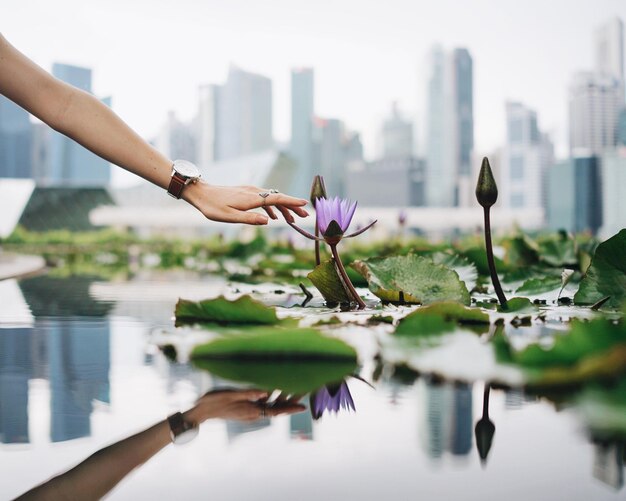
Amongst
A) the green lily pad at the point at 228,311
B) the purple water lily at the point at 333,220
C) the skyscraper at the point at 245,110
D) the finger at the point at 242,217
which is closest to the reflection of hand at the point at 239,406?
the green lily pad at the point at 228,311

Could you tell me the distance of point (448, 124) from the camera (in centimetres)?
6228

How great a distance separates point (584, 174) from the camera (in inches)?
1793

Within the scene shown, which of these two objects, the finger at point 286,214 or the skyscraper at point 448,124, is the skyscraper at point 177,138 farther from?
the finger at point 286,214

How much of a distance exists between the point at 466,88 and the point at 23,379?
6475cm

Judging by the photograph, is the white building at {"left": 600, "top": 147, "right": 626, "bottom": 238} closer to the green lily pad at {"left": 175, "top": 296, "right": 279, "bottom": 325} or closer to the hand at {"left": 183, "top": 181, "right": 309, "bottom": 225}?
the hand at {"left": 183, "top": 181, "right": 309, "bottom": 225}

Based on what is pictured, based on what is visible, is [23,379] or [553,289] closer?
[23,379]

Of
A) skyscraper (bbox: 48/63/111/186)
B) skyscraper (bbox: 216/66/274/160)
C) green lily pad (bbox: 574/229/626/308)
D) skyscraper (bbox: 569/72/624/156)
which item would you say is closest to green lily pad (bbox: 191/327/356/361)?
green lily pad (bbox: 574/229/626/308)

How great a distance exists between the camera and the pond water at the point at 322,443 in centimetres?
24

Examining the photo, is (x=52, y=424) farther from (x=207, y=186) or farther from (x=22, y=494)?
(x=207, y=186)

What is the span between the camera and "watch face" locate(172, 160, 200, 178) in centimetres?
97

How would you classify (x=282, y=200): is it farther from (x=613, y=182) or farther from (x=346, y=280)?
(x=613, y=182)

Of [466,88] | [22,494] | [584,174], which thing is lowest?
[22,494]

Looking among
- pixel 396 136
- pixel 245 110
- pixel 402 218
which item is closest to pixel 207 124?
pixel 245 110

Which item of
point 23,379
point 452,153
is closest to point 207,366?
point 23,379
